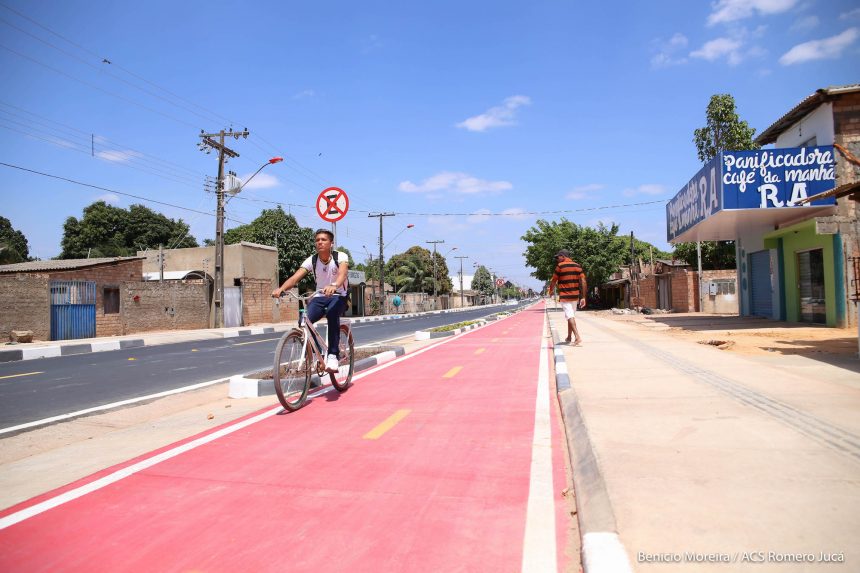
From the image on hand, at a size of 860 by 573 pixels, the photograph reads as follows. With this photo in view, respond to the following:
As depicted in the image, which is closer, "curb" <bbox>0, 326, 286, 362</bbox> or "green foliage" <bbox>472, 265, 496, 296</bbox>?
"curb" <bbox>0, 326, 286, 362</bbox>

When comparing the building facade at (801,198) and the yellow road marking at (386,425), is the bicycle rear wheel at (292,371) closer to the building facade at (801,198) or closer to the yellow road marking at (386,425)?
the yellow road marking at (386,425)

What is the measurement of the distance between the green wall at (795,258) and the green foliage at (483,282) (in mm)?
117454

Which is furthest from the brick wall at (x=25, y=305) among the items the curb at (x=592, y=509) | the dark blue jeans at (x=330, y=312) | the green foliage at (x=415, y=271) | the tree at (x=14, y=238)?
the green foliage at (x=415, y=271)

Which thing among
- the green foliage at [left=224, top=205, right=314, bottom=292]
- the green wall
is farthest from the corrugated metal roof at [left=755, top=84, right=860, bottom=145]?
the green foliage at [left=224, top=205, right=314, bottom=292]

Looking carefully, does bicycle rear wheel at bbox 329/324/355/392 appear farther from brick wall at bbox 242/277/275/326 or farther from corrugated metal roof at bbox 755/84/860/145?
brick wall at bbox 242/277/275/326

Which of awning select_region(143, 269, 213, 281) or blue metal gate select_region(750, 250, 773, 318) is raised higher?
awning select_region(143, 269, 213, 281)

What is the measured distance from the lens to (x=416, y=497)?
125 inches

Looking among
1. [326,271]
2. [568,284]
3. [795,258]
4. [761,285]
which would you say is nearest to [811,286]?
A: [795,258]

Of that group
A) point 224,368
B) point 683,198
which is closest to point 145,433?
point 224,368

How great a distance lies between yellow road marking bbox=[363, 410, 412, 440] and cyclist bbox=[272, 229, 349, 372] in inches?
Answer: 43.3

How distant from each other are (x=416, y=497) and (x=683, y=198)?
2046cm

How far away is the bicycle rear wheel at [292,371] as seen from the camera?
5.42 meters

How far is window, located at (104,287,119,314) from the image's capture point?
74.8 feet

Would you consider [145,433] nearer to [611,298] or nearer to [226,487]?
[226,487]
